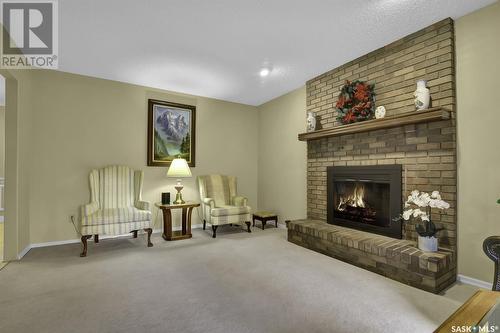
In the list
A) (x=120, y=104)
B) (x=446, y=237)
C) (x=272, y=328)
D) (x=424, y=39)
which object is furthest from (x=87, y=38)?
(x=446, y=237)

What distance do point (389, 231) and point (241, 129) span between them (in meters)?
3.53

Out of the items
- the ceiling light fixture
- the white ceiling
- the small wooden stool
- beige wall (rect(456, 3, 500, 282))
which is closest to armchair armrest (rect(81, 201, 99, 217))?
the white ceiling

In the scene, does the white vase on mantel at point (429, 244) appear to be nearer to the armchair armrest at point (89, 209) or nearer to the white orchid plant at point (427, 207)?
the white orchid plant at point (427, 207)

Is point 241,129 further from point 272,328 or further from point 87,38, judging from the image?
point 272,328

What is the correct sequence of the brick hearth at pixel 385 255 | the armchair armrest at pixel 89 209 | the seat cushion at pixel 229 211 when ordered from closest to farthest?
1. the brick hearth at pixel 385 255
2. the armchair armrest at pixel 89 209
3. the seat cushion at pixel 229 211

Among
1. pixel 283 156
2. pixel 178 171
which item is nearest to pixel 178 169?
pixel 178 171

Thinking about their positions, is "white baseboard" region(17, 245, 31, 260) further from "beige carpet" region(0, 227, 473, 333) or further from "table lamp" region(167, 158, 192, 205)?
"table lamp" region(167, 158, 192, 205)

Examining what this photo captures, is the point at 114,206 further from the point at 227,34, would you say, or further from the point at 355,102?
the point at 355,102

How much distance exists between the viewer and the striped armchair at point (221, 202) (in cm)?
411

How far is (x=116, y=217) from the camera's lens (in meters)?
3.29

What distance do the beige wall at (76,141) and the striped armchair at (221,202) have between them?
31 cm

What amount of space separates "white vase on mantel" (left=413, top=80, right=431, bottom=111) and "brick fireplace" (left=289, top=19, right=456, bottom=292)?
105 mm

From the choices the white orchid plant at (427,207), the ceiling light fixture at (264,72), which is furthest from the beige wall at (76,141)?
the white orchid plant at (427,207)

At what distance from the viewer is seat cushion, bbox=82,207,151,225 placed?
10.3ft
